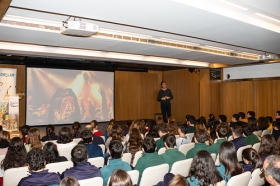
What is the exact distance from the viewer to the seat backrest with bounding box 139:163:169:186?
271cm

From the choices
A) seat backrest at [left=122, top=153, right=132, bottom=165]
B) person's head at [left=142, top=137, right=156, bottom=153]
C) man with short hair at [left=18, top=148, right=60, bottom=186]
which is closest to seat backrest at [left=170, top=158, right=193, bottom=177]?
person's head at [left=142, top=137, right=156, bottom=153]

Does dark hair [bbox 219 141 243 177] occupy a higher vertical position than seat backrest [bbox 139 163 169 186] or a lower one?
higher

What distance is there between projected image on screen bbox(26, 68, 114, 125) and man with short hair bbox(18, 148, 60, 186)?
23.9 feet

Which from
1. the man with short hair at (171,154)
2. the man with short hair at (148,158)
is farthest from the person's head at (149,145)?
the man with short hair at (171,154)

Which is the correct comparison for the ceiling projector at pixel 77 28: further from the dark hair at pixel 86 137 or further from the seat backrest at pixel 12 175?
the seat backrest at pixel 12 175

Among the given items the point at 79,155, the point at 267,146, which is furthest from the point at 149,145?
the point at 267,146

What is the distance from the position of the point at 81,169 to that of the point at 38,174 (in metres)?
0.43

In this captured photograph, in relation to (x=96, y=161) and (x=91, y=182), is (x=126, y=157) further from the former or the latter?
(x=91, y=182)

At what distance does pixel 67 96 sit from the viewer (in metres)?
9.95

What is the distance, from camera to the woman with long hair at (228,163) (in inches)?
106

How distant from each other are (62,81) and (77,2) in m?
7.07

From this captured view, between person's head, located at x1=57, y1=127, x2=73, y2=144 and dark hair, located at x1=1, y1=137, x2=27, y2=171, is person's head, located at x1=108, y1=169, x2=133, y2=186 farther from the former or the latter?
person's head, located at x1=57, y1=127, x2=73, y2=144

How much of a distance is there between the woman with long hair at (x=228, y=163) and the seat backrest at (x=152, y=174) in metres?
0.65

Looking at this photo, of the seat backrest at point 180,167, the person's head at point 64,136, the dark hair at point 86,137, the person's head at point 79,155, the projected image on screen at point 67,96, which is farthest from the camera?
the projected image on screen at point 67,96
